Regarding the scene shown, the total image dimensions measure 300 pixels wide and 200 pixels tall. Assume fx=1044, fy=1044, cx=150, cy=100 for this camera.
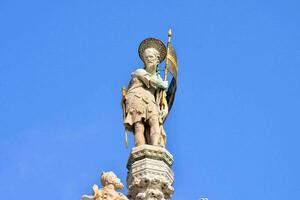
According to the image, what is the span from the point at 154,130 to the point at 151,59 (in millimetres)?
1847

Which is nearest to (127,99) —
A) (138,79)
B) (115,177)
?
(138,79)

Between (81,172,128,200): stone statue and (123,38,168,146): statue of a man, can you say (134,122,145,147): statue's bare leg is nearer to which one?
(123,38,168,146): statue of a man

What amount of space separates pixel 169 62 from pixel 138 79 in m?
1.10

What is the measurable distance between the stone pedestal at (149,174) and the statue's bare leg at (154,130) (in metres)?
0.39

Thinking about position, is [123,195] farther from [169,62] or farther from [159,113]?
[169,62]

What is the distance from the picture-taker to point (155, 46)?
21922 mm

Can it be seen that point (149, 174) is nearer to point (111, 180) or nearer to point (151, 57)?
point (111, 180)

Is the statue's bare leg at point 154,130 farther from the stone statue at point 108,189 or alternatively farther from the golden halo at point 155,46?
the golden halo at point 155,46

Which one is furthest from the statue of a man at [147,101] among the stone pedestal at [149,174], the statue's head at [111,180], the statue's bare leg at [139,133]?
the statue's head at [111,180]

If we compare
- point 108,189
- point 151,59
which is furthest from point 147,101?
point 108,189

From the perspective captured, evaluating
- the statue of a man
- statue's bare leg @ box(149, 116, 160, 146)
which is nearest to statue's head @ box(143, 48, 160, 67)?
the statue of a man

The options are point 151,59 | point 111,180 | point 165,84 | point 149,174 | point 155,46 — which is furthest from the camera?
point 155,46

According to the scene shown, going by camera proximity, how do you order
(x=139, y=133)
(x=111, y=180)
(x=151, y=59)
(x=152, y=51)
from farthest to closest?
(x=152, y=51) → (x=151, y=59) → (x=139, y=133) → (x=111, y=180)

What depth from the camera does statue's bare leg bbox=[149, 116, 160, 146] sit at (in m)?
20.4
